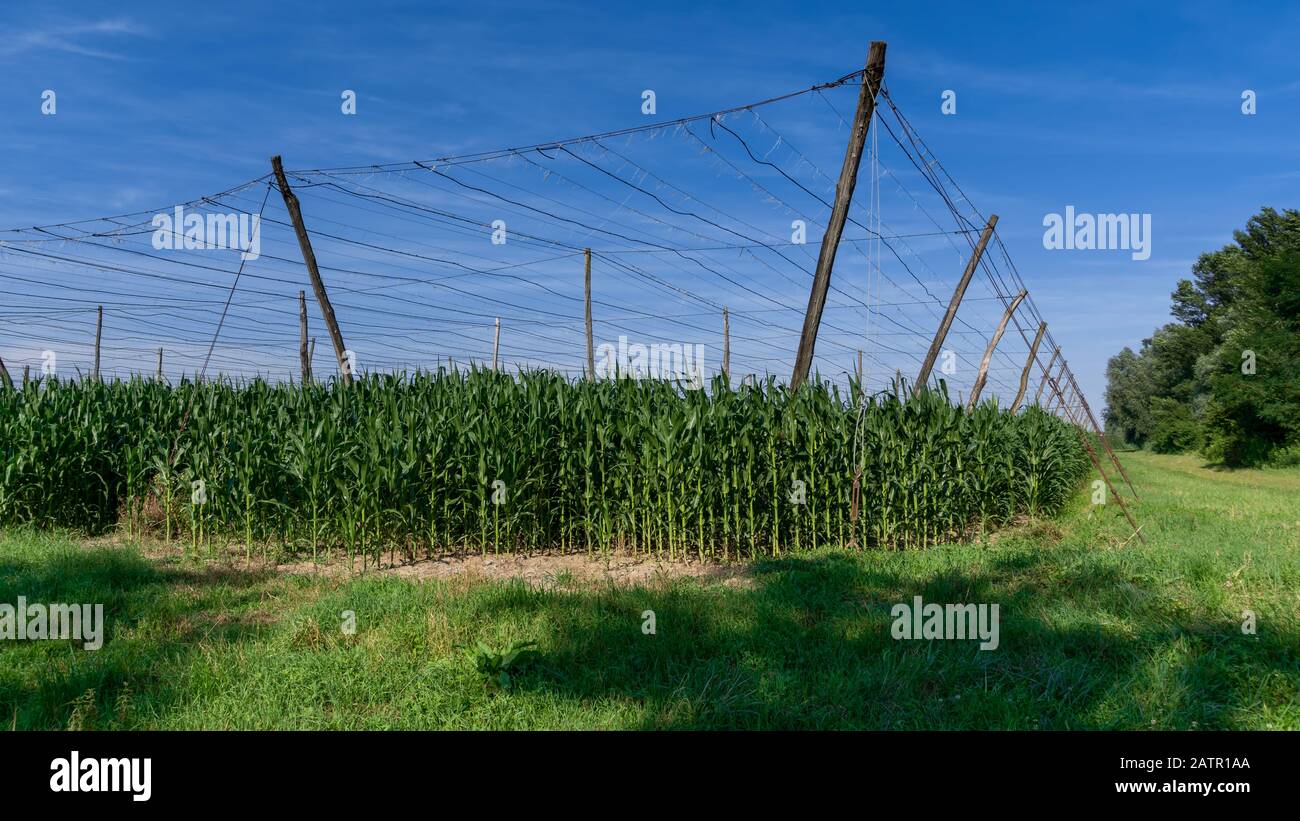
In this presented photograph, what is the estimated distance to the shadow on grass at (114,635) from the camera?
16.9 ft

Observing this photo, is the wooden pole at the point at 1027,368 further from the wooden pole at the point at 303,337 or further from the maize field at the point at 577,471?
the wooden pole at the point at 303,337

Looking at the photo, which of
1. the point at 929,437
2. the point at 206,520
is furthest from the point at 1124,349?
the point at 206,520

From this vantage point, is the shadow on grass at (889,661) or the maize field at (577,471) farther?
→ the maize field at (577,471)

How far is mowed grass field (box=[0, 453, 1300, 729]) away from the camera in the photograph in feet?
15.9

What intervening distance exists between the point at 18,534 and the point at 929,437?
1395cm

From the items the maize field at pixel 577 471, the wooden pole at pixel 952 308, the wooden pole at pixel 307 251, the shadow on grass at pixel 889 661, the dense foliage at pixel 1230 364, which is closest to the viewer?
the shadow on grass at pixel 889 661

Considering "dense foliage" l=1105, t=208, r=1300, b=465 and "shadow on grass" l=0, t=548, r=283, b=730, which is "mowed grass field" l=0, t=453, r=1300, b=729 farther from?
"dense foliage" l=1105, t=208, r=1300, b=465

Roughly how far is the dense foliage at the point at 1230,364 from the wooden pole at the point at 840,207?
2037 centimetres

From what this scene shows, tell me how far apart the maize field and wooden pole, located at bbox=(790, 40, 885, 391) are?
2.18ft

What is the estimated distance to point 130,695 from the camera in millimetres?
5277

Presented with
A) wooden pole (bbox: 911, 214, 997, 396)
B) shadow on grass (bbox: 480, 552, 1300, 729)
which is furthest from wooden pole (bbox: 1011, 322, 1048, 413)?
shadow on grass (bbox: 480, 552, 1300, 729)

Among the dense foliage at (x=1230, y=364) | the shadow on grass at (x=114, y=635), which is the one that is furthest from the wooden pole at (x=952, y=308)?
the shadow on grass at (x=114, y=635)
